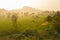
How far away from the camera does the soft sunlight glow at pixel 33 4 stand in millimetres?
A: 1892

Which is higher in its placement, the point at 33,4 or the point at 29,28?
the point at 33,4

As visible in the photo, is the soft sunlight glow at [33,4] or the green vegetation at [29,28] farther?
the soft sunlight glow at [33,4]

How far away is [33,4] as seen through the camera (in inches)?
75.4

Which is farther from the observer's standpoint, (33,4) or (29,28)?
(33,4)

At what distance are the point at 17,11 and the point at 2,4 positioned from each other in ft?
0.66

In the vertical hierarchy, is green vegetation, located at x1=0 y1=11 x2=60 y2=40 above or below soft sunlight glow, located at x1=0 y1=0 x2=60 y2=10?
below

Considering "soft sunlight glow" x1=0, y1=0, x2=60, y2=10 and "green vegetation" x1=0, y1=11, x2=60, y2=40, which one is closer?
"green vegetation" x1=0, y1=11, x2=60, y2=40

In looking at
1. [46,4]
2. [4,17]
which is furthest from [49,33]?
[4,17]

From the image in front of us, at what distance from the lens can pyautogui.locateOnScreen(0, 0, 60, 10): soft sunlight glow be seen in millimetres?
1892

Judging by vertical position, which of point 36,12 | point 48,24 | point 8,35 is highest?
point 36,12

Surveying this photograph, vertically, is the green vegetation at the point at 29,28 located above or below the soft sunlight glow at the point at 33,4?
below

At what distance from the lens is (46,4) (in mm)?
1924

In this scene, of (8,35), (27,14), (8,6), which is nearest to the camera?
(8,35)

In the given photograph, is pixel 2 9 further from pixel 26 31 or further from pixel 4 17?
pixel 26 31
